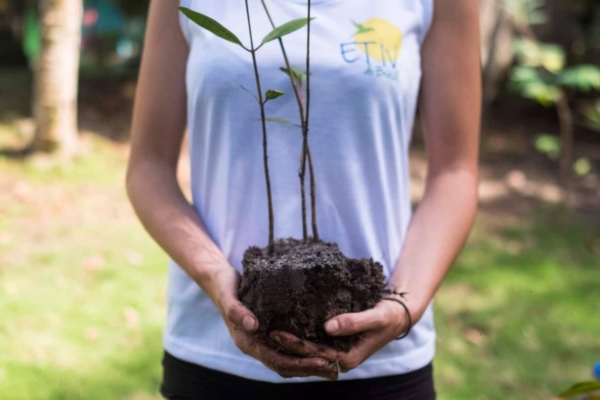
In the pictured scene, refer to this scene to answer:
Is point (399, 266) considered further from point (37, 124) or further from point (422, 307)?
point (37, 124)

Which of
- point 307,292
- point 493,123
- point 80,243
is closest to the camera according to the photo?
point 307,292

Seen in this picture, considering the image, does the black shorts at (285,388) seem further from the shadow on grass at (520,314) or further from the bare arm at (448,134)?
the shadow on grass at (520,314)

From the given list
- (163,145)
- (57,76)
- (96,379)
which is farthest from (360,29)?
(57,76)

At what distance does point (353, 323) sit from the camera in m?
1.04

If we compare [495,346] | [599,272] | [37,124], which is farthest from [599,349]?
[37,124]

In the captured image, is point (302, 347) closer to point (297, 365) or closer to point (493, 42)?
point (297, 365)

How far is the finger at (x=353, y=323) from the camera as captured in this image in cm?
102

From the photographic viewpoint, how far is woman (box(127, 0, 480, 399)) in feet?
4.30

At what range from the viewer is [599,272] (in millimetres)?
4457

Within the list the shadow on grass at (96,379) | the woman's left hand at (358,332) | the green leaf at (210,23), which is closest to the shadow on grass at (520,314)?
the shadow on grass at (96,379)

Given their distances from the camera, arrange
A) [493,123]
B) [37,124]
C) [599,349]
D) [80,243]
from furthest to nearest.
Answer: [493,123] → [37,124] → [80,243] → [599,349]

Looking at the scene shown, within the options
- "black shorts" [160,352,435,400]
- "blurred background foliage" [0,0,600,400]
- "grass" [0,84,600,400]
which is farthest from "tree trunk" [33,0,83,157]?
"black shorts" [160,352,435,400]

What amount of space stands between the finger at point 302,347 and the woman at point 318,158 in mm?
224

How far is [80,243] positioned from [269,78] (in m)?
3.48
